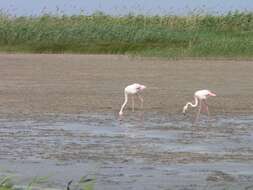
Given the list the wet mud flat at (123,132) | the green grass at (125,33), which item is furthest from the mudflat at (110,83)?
the green grass at (125,33)

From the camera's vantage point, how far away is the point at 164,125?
1407 cm

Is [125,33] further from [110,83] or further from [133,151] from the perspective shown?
[133,151]

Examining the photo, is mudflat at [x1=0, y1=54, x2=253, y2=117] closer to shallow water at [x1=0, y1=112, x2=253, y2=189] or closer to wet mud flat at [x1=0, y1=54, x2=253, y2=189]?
wet mud flat at [x1=0, y1=54, x2=253, y2=189]

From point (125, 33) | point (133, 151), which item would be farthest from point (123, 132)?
point (125, 33)

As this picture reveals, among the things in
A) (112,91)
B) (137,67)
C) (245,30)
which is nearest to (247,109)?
(112,91)

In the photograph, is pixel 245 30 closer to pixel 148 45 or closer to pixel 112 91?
pixel 148 45

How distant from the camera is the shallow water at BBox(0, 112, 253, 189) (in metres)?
9.38

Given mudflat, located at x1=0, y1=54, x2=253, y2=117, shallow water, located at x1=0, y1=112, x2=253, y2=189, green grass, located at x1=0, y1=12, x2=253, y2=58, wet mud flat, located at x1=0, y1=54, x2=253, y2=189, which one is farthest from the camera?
green grass, located at x1=0, y1=12, x2=253, y2=58

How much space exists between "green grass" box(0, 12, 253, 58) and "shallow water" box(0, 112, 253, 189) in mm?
19354

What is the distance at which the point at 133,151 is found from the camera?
11367mm

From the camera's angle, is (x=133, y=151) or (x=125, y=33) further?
(x=125, y=33)

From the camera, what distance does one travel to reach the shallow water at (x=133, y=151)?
938 centimetres

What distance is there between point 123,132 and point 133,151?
6.08 feet

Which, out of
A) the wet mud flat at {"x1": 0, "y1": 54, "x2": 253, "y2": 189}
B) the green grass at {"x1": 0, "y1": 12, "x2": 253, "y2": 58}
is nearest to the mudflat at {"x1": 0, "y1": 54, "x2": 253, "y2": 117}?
the wet mud flat at {"x1": 0, "y1": 54, "x2": 253, "y2": 189}
